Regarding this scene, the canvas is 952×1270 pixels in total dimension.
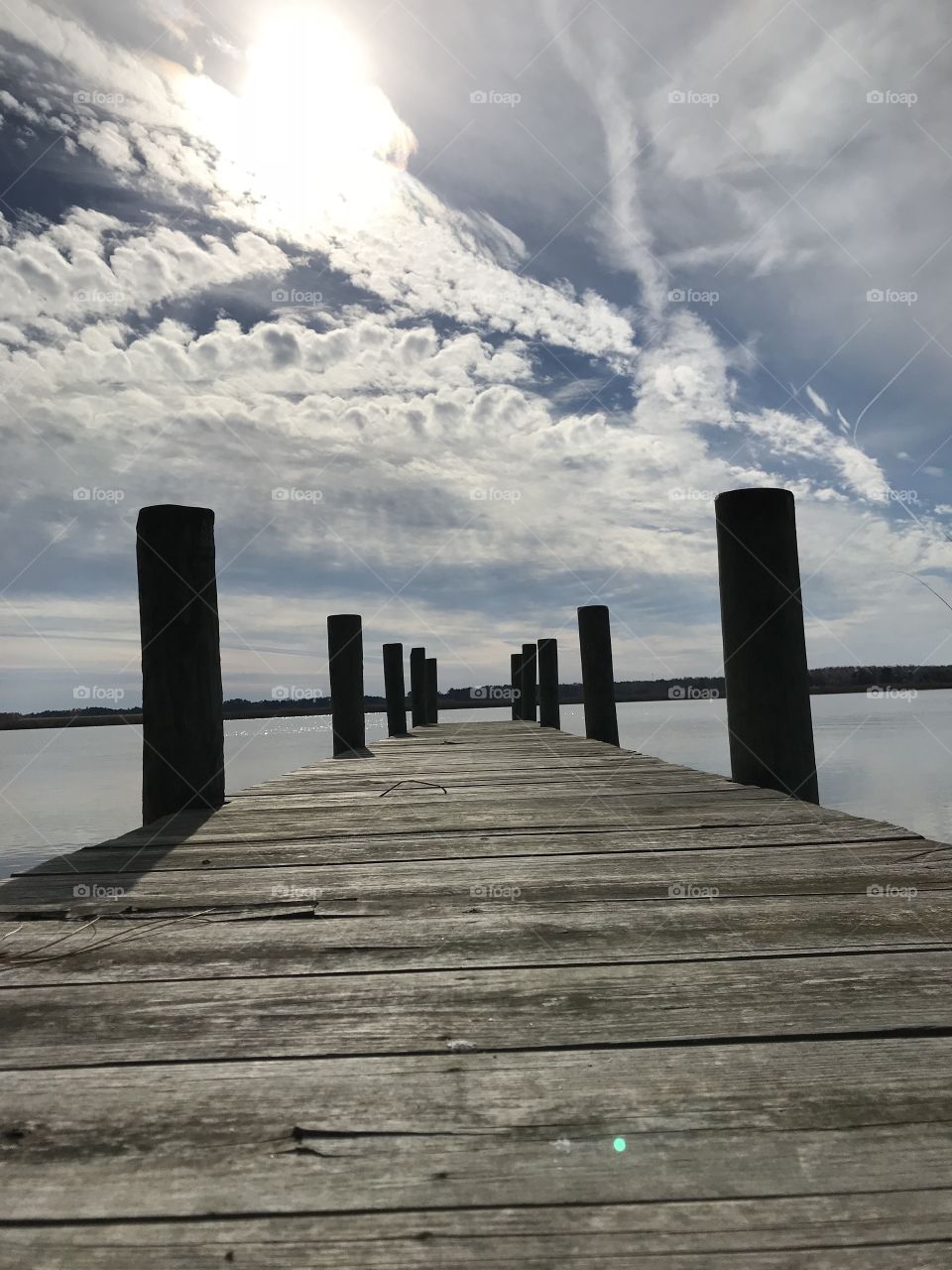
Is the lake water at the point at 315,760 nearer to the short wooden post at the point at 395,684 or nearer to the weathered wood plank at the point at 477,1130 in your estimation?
the short wooden post at the point at 395,684

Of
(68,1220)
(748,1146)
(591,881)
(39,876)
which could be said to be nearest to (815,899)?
(591,881)

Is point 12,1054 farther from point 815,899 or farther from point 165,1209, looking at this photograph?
point 815,899

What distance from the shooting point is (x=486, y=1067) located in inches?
54.4

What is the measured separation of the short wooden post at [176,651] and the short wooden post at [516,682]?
16483 mm

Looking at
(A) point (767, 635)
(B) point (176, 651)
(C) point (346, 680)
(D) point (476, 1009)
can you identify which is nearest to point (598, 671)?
(C) point (346, 680)

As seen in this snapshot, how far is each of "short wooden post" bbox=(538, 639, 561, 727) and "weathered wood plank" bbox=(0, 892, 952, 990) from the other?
41.5 ft

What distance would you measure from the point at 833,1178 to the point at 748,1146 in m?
0.11

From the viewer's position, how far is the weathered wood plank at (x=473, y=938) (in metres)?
1.88

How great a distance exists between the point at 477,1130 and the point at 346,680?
8.76 meters

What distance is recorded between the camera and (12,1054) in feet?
4.86

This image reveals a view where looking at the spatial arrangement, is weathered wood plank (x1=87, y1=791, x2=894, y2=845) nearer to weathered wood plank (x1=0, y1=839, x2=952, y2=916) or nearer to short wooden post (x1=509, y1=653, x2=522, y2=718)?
A: weathered wood plank (x1=0, y1=839, x2=952, y2=916)

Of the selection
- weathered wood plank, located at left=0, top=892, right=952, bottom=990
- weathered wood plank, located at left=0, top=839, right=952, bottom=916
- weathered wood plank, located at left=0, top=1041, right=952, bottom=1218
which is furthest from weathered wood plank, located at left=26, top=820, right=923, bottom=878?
Result: weathered wood plank, located at left=0, top=1041, right=952, bottom=1218

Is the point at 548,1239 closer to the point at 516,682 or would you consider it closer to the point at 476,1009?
the point at 476,1009

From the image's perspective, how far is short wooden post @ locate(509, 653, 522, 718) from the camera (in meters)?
20.9
